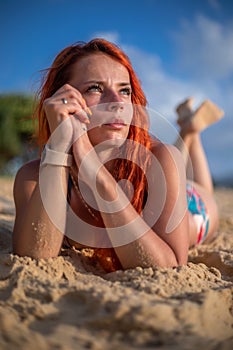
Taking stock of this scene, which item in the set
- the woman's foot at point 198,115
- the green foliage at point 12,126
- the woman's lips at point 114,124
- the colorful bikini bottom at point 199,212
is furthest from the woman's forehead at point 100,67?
the green foliage at point 12,126

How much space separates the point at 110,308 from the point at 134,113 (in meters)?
1.32

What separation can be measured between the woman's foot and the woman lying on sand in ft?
7.04

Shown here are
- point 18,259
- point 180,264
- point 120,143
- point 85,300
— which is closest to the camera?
point 85,300

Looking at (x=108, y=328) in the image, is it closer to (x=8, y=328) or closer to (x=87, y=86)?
(x=8, y=328)

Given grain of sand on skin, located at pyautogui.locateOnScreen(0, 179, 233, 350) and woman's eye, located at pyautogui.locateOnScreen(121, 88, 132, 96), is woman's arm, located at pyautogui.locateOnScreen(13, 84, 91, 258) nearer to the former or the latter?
grain of sand on skin, located at pyautogui.locateOnScreen(0, 179, 233, 350)

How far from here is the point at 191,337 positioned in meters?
1.20

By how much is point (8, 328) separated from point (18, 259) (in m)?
0.64

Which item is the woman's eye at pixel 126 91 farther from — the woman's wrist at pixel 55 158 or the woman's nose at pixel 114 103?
the woman's wrist at pixel 55 158

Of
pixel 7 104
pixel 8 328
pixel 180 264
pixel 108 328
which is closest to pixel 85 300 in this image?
pixel 108 328

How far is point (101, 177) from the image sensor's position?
1.85 m

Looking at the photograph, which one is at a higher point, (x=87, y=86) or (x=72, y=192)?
(x=87, y=86)

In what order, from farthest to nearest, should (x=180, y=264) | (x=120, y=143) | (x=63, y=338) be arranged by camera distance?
1. (x=120, y=143)
2. (x=180, y=264)
3. (x=63, y=338)

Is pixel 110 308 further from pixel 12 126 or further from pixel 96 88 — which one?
pixel 12 126

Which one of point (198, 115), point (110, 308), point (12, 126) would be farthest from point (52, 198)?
point (12, 126)
